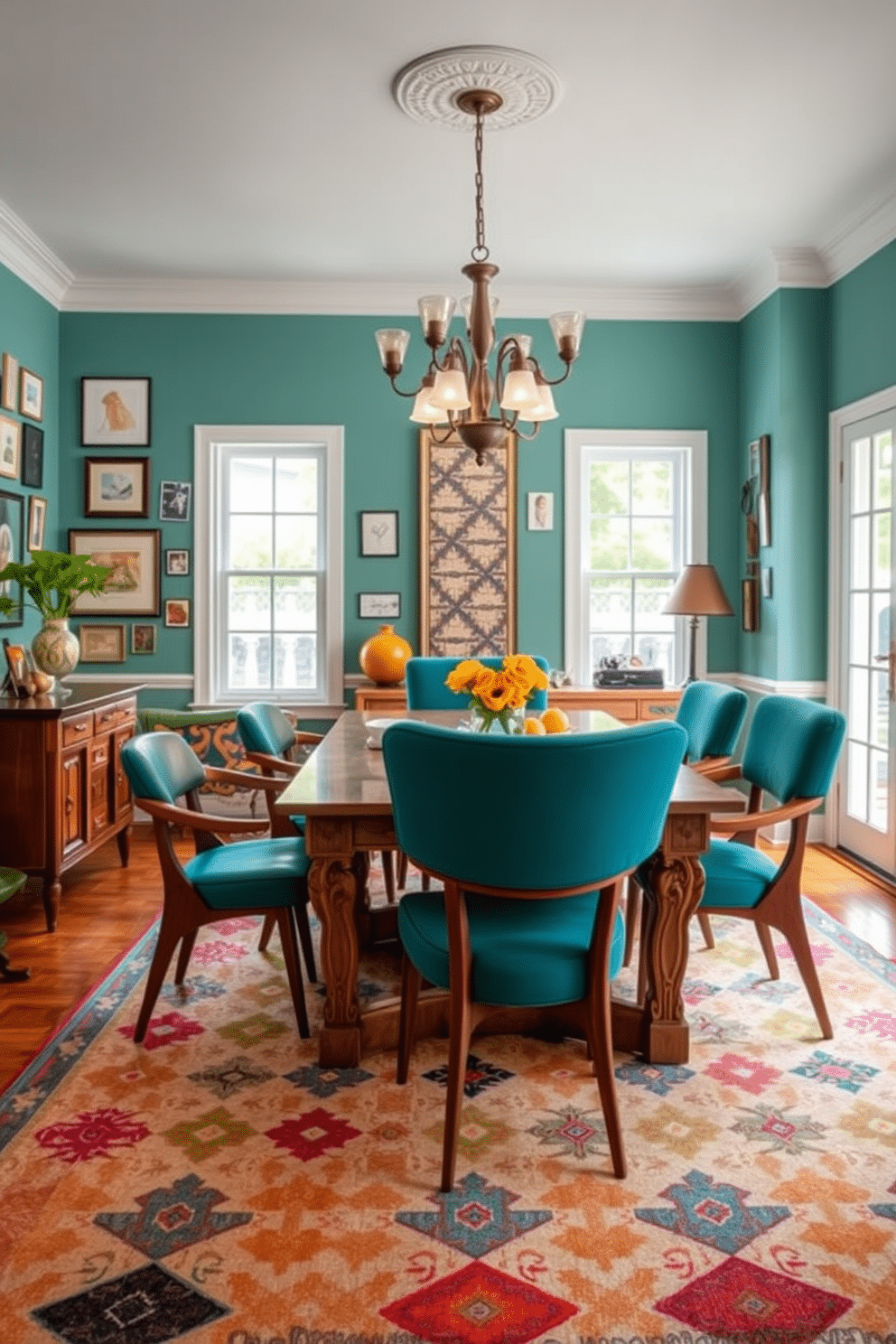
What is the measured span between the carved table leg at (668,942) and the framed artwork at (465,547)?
3391 millimetres

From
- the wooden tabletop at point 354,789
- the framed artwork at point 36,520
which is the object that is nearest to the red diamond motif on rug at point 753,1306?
the wooden tabletop at point 354,789

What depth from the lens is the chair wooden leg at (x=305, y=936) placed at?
10.4 feet

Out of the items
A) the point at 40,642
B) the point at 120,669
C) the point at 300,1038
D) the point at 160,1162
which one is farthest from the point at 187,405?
the point at 160,1162

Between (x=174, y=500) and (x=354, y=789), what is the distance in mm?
3748

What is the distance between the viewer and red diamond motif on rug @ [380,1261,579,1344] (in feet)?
5.78

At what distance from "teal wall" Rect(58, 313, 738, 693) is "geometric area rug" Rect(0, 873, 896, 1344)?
3275mm

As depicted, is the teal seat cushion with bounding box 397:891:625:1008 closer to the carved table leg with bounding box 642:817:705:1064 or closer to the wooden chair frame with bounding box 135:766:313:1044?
the carved table leg with bounding box 642:817:705:1064

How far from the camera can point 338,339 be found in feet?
19.9

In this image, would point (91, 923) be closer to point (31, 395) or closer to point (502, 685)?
point (502, 685)

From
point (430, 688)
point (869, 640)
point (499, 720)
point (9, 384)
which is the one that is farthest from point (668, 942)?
point (9, 384)

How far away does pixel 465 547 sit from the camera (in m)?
6.11

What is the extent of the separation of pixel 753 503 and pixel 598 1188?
443 cm

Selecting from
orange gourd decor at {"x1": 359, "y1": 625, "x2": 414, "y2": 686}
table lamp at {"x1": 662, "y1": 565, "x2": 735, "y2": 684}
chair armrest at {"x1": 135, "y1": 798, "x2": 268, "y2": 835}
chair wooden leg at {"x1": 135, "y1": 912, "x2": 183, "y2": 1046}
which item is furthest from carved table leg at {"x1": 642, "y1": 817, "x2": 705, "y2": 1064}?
orange gourd decor at {"x1": 359, "y1": 625, "x2": 414, "y2": 686}

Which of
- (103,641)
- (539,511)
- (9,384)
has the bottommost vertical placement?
(103,641)
